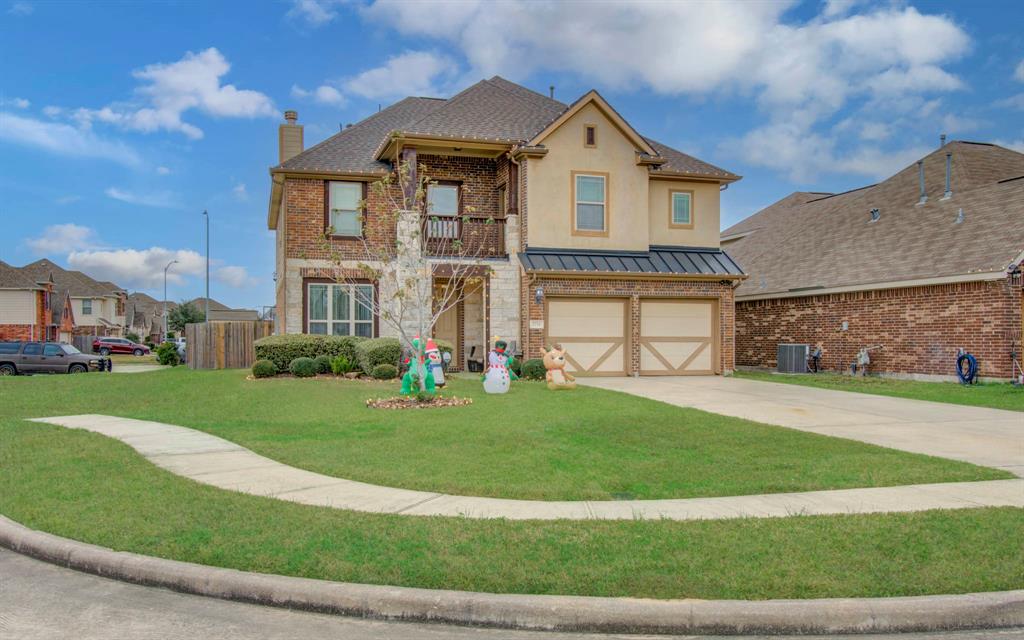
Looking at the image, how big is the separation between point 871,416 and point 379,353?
1194 centimetres

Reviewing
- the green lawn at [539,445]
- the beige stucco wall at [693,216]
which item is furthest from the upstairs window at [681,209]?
the green lawn at [539,445]

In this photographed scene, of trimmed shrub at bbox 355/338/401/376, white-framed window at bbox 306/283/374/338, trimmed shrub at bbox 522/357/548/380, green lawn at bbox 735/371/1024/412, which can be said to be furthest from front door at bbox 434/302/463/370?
green lawn at bbox 735/371/1024/412

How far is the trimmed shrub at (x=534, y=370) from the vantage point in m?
20.2

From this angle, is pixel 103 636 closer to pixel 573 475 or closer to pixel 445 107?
pixel 573 475

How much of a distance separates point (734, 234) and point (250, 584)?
37720 mm

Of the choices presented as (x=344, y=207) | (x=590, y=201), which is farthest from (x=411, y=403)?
(x=590, y=201)

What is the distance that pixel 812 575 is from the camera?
5078 millimetres

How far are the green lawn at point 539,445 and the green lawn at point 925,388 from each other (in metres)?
6.69

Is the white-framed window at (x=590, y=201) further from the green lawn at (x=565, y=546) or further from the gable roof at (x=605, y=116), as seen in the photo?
the green lawn at (x=565, y=546)

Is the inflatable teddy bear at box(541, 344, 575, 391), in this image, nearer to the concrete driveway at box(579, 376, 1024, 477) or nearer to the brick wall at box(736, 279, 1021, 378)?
the concrete driveway at box(579, 376, 1024, 477)

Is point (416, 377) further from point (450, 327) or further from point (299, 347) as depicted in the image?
point (450, 327)

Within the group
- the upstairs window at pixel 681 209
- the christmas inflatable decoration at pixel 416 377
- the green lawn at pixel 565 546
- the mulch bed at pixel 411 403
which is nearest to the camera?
the green lawn at pixel 565 546

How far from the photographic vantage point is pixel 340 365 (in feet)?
68.0

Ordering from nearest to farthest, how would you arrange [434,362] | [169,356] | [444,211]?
[434,362] → [444,211] → [169,356]
